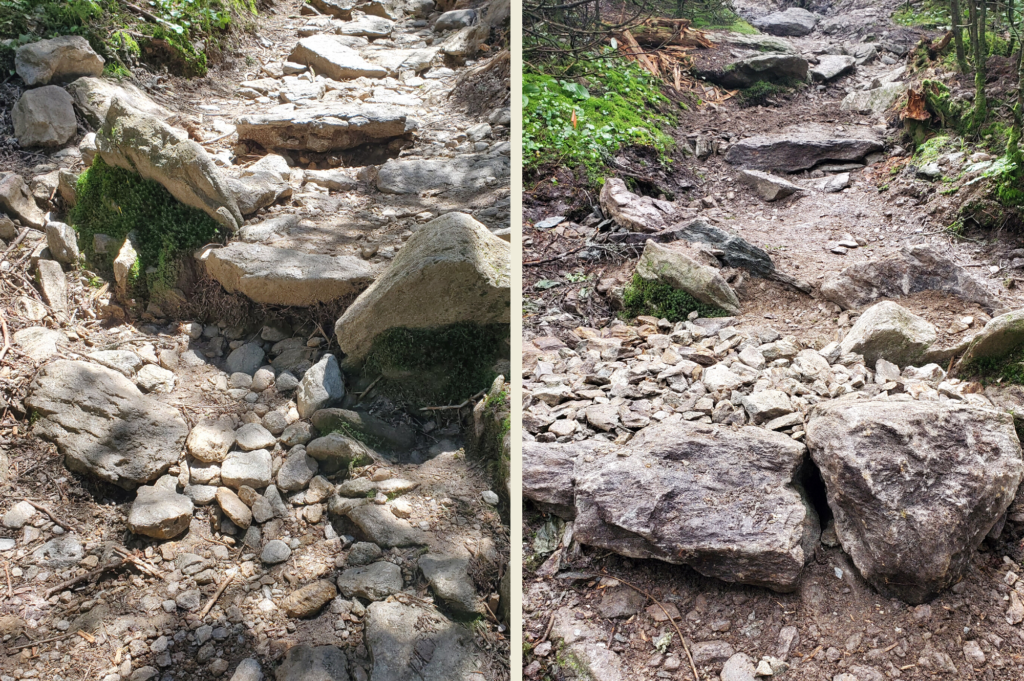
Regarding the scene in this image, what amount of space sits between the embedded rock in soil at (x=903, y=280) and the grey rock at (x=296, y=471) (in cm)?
124

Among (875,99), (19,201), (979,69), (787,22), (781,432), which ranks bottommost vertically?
(781,432)

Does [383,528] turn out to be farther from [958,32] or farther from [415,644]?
[958,32]

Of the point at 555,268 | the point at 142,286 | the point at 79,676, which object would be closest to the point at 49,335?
the point at 142,286

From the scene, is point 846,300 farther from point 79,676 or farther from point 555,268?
point 79,676

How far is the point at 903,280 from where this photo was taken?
1.33 m

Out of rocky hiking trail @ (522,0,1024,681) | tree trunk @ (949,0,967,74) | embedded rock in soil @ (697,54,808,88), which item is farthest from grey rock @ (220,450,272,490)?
tree trunk @ (949,0,967,74)

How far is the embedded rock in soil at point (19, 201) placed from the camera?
103 cm

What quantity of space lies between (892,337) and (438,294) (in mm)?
951

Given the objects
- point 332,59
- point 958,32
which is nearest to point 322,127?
point 332,59

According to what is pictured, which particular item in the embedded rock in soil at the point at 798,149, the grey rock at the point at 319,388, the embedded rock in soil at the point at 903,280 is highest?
the embedded rock in soil at the point at 798,149

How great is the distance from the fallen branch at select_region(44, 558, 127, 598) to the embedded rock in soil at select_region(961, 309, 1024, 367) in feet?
5.01

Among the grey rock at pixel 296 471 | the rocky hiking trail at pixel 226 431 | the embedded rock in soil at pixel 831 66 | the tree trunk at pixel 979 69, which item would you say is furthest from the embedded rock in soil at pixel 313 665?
the embedded rock in soil at pixel 831 66

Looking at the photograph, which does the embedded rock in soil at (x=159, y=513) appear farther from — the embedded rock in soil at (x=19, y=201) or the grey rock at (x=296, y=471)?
the embedded rock in soil at (x=19, y=201)

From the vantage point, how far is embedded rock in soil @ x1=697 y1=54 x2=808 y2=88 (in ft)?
6.34
